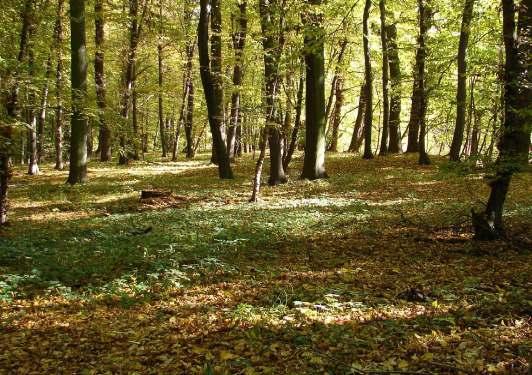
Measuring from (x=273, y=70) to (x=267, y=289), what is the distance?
1127 centimetres

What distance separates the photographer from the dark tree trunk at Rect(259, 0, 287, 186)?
1470 cm


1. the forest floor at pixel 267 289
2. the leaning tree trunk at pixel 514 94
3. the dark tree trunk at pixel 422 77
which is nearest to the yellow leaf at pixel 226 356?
the forest floor at pixel 267 289

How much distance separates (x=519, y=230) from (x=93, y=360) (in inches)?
376

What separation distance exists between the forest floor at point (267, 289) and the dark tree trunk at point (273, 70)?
3.55 metres

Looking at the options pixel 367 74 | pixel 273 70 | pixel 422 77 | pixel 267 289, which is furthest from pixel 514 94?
pixel 367 74

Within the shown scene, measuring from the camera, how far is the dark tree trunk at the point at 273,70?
1470 cm

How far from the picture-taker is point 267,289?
768 cm

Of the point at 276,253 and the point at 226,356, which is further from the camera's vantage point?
the point at 276,253

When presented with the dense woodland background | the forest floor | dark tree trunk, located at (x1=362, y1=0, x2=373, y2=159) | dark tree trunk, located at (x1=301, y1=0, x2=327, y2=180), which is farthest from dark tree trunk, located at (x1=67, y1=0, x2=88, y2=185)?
dark tree trunk, located at (x1=362, y1=0, x2=373, y2=159)

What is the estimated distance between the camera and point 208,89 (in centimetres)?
2033

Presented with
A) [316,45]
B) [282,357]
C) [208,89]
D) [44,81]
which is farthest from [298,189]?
[282,357]

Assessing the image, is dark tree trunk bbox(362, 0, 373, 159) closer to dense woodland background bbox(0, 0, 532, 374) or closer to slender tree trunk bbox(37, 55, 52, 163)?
dense woodland background bbox(0, 0, 532, 374)

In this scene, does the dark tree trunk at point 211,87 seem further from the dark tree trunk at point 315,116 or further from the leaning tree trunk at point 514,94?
the leaning tree trunk at point 514,94

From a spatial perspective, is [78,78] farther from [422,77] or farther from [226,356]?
[226,356]
